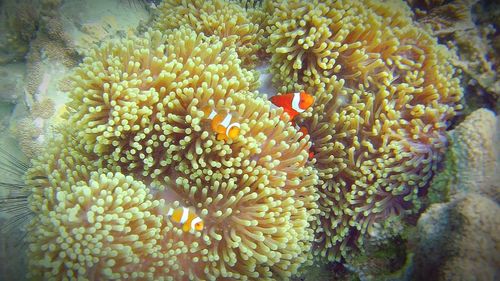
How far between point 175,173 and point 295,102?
1.03 metres

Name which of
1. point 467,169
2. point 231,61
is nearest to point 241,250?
point 231,61

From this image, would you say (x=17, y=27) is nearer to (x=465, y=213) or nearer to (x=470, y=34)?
(x=470, y=34)

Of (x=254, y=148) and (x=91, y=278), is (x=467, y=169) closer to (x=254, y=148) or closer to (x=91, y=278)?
(x=254, y=148)

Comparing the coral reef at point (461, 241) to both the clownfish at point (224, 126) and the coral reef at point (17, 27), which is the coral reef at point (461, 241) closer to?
the clownfish at point (224, 126)

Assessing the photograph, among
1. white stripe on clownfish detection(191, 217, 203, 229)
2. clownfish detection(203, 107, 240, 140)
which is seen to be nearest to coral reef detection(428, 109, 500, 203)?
clownfish detection(203, 107, 240, 140)

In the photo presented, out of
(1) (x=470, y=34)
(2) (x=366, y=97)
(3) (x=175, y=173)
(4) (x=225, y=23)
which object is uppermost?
(1) (x=470, y=34)

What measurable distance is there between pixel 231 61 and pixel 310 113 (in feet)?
2.41

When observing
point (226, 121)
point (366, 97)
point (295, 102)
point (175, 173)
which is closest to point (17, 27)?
point (175, 173)

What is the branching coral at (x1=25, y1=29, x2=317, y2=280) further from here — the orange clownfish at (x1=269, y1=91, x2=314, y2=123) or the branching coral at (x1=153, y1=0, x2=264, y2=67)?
Result: the branching coral at (x1=153, y1=0, x2=264, y2=67)

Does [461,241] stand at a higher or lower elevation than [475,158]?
lower

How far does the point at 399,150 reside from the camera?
251 centimetres

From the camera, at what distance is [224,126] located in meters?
2.10

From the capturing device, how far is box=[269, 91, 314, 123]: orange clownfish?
2.50m

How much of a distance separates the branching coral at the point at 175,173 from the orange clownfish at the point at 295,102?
160 millimetres
